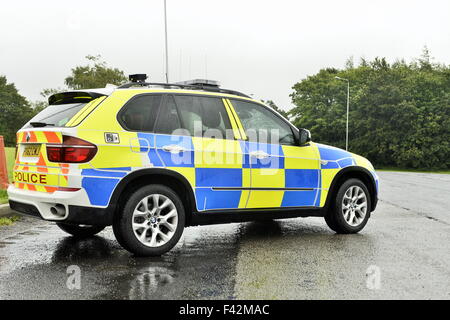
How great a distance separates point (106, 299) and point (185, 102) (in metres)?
2.55

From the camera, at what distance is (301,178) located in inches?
250

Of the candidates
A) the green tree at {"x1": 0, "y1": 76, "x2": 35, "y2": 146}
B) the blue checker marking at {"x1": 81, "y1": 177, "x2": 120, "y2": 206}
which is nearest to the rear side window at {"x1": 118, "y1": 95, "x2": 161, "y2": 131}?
the blue checker marking at {"x1": 81, "y1": 177, "x2": 120, "y2": 206}

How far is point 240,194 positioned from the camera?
578cm

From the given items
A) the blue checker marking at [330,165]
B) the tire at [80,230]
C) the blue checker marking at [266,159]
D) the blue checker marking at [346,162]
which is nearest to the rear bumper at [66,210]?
the tire at [80,230]

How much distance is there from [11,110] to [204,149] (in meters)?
75.6

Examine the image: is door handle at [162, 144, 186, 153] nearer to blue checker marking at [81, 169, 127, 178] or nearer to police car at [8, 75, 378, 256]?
police car at [8, 75, 378, 256]

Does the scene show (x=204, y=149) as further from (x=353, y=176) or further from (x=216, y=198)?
(x=353, y=176)

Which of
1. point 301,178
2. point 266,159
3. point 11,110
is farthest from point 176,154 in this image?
point 11,110

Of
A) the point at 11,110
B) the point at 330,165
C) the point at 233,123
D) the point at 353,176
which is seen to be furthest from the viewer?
the point at 11,110

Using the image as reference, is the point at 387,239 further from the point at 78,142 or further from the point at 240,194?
the point at 78,142

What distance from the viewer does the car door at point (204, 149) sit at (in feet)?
17.6

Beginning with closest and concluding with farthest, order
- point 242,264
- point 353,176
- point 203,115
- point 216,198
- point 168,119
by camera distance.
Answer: point 242,264 → point 168,119 → point 216,198 → point 203,115 → point 353,176

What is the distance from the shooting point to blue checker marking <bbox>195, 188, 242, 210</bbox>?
216 inches

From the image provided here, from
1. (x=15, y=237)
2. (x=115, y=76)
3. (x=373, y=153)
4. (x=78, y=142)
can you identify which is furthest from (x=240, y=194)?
(x=373, y=153)
